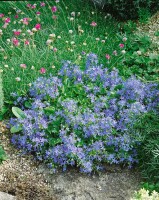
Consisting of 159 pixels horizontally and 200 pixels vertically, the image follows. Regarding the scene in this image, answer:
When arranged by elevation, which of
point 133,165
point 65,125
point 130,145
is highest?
point 65,125

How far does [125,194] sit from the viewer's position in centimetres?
412

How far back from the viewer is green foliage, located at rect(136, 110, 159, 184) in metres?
4.13

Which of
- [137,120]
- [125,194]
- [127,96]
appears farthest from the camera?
[127,96]

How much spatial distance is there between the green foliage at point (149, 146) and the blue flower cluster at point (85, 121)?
79 millimetres

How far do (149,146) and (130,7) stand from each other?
10.1 ft

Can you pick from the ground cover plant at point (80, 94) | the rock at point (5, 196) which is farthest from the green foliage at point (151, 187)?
the rock at point (5, 196)

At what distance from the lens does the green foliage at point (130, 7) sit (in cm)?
647

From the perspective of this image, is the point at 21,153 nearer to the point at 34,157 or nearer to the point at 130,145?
the point at 34,157

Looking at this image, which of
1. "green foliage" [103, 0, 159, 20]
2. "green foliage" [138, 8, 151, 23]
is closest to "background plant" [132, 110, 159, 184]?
"green foliage" [138, 8, 151, 23]

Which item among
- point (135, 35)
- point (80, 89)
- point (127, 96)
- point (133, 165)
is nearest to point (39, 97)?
point (80, 89)

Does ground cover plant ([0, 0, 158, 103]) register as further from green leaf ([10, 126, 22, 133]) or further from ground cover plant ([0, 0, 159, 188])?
green leaf ([10, 126, 22, 133])

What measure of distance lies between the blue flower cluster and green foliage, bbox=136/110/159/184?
0.08 meters

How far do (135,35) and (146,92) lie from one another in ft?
5.51

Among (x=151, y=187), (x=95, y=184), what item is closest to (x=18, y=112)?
(x=95, y=184)
